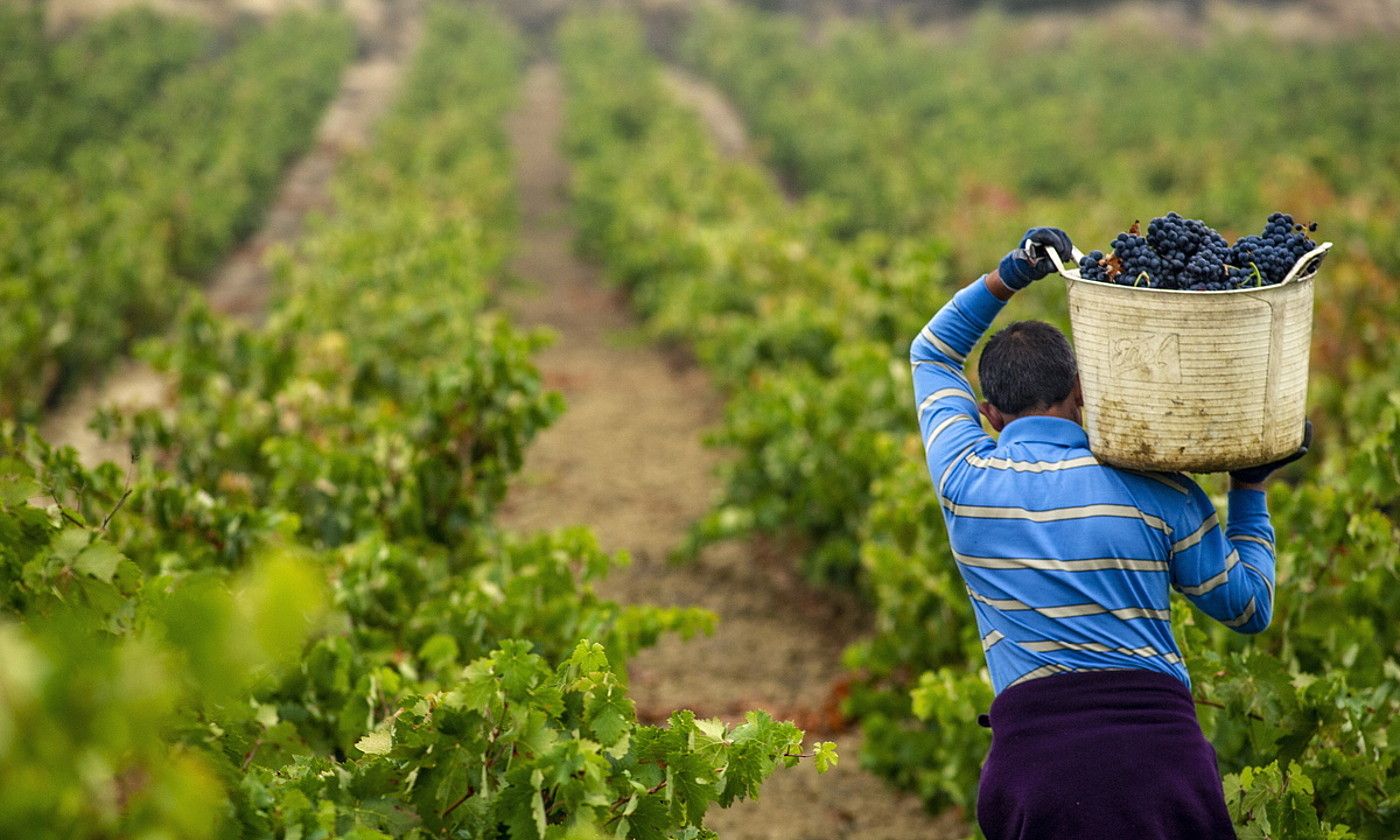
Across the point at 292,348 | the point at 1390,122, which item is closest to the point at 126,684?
the point at 292,348

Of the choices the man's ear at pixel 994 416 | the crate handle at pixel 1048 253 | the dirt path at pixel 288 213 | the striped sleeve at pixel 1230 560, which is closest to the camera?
the striped sleeve at pixel 1230 560

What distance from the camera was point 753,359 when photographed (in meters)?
8.93

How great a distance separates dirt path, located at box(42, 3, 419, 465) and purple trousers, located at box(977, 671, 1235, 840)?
295 cm

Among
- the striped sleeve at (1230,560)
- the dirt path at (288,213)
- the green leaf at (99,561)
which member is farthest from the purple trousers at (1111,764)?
the dirt path at (288,213)

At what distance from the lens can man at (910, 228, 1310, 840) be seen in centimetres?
228

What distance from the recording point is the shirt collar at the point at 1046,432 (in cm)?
246

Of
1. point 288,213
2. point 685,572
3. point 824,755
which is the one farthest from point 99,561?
point 288,213

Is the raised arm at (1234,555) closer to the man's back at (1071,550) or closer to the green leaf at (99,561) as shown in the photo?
the man's back at (1071,550)

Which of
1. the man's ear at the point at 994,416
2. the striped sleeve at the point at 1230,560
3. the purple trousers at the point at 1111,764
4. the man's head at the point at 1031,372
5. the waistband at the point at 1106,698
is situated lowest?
the purple trousers at the point at 1111,764

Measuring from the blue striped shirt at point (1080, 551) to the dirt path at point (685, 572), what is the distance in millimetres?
2409

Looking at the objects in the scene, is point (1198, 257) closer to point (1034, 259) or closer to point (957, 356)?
point (1034, 259)

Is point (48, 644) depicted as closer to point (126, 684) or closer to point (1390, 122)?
point (126, 684)

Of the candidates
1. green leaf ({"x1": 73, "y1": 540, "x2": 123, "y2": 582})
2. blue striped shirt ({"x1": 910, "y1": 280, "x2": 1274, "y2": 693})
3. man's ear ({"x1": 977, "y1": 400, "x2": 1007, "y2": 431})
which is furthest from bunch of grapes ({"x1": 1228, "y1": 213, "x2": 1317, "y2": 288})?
green leaf ({"x1": 73, "y1": 540, "x2": 123, "y2": 582})

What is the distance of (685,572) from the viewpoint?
748cm
